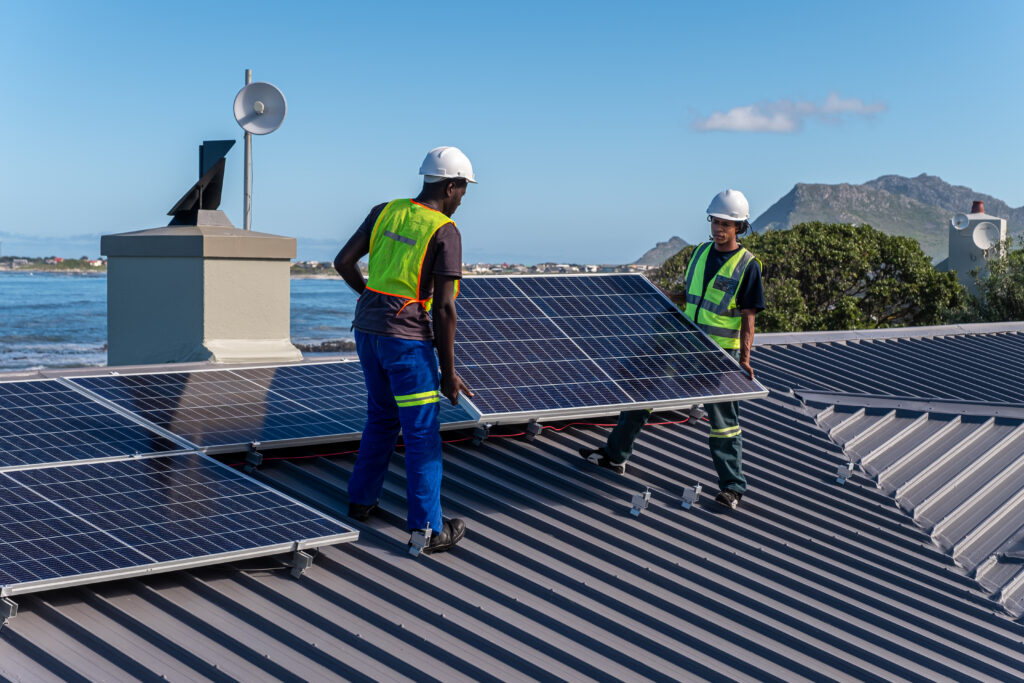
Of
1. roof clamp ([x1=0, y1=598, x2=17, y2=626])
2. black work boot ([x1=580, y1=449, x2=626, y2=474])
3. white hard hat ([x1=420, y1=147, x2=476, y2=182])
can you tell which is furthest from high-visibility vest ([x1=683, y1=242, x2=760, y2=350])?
roof clamp ([x1=0, y1=598, x2=17, y2=626])

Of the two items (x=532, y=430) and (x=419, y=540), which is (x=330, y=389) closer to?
(x=532, y=430)

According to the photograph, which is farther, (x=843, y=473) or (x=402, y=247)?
(x=843, y=473)

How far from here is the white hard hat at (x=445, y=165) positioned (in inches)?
230

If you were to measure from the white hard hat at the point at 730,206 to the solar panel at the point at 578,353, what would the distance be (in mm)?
1027

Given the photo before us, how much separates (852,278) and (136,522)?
4538cm

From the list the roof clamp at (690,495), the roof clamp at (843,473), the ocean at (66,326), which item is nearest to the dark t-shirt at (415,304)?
the roof clamp at (690,495)

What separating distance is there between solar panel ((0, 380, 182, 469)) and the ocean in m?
70.2

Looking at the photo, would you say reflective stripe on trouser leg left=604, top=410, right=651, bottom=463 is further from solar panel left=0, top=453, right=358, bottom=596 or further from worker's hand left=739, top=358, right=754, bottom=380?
solar panel left=0, top=453, right=358, bottom=596

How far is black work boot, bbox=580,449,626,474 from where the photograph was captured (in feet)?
25.4

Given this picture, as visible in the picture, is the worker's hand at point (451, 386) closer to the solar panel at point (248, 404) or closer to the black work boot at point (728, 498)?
the solar panel at point (248, 404)

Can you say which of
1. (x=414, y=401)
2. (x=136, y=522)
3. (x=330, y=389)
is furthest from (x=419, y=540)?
(x=330, y=389)

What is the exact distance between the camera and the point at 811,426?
997 centimetres

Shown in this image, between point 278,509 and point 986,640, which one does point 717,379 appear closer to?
point 986,640

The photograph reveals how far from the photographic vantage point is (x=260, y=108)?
13734 mm
